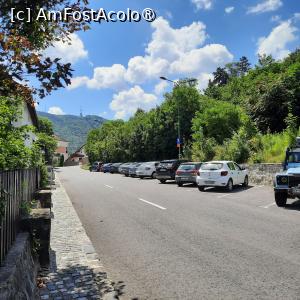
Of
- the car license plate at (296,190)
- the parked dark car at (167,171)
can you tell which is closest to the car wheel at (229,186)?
the car license plate at (296,190)

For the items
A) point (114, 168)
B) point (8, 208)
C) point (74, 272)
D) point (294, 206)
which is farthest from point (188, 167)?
point (114, 168)

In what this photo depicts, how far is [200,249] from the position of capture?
7.41 meters

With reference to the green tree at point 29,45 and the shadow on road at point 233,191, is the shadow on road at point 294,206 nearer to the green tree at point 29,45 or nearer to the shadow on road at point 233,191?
the shadow on road at point 233,191

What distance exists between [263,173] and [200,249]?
1570 cm

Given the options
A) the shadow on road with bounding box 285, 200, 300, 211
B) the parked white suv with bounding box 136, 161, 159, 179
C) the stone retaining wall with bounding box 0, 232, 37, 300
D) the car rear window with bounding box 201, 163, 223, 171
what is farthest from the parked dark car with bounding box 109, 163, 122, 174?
the stone retaining wall with bounding box 0, 232, 37, 300

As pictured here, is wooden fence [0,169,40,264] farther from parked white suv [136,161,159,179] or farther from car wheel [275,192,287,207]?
parked white suv [136,161,159,179]

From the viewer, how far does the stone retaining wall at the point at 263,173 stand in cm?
2118

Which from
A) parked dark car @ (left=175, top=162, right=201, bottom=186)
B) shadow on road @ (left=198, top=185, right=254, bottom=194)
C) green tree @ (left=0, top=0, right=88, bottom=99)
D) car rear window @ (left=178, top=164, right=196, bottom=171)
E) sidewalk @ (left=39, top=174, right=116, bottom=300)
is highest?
green tree @ (left=0, top=0, right=88, bottom=99)

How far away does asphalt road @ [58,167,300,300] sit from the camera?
208 inches

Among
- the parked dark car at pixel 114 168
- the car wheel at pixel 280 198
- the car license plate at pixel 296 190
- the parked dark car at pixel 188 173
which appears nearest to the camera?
the car license plate at pixel 296 190

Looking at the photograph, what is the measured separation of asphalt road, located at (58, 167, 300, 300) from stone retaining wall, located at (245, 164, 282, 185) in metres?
7.76

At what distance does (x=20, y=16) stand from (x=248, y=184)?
19.6 meters

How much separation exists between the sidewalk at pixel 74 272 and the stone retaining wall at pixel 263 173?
581 inches

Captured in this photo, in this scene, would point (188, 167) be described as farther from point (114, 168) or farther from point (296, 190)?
point (114, 168)
